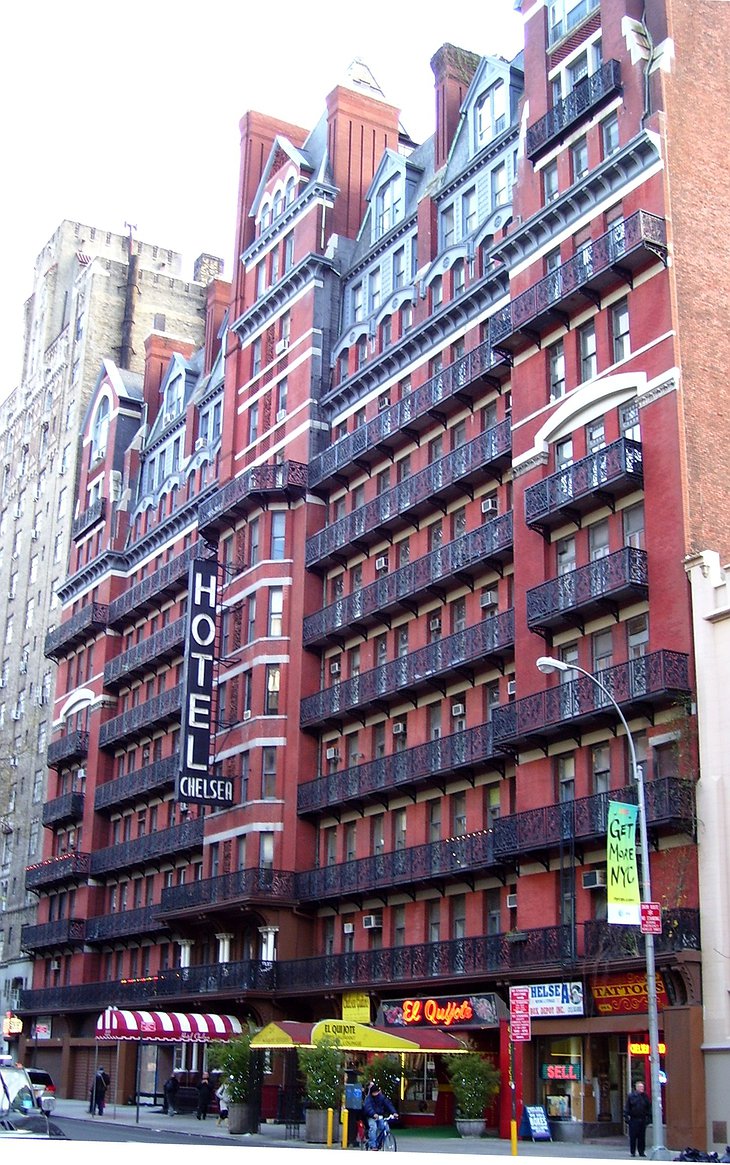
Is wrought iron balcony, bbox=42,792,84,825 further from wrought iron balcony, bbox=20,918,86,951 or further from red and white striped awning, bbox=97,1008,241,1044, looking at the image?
red and white striped awning, bbox=97,1008,241,1044

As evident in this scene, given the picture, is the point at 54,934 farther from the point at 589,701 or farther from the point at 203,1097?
the point at 589,701

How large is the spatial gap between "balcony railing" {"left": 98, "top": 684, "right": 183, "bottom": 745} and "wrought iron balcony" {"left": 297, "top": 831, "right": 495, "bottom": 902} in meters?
13.5

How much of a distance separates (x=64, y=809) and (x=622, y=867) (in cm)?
5067

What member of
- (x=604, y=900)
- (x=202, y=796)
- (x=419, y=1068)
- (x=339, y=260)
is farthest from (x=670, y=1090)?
(x=339, y=260)

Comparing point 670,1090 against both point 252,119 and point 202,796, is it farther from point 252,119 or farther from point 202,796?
point 252,119

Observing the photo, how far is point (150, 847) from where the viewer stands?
64.1m

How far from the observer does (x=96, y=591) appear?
259 feet

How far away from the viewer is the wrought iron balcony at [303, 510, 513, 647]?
4412cm

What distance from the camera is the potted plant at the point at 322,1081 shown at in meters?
37.2

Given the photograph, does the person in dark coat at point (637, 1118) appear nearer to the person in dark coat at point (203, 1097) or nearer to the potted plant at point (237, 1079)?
the potted plant at point (237, 1079)

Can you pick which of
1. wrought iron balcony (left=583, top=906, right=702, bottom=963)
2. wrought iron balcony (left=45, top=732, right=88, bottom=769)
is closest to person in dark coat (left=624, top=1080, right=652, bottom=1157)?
wrought iron balcony (left=583, top=906, right=702, bottom=963)

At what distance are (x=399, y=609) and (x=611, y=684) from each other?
14875 mm

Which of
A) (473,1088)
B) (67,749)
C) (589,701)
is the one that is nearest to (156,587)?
(67,749)

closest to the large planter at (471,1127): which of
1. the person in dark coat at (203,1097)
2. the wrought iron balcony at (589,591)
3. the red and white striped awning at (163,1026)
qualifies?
the red and white striped awning at (163,1026)
